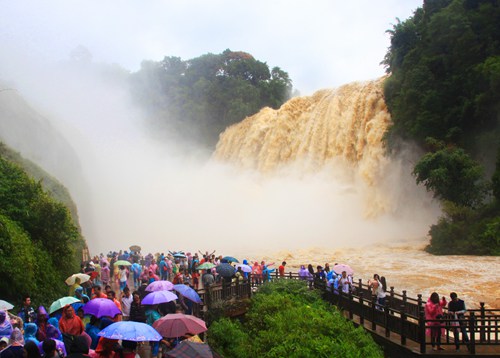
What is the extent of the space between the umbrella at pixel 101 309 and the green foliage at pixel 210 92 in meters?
49.8

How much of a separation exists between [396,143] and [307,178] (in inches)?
312

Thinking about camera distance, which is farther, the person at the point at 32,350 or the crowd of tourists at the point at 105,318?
the crowd of tourists at the point at 105,318

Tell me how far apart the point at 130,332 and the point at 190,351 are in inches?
33.7

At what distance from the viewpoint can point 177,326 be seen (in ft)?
26.3

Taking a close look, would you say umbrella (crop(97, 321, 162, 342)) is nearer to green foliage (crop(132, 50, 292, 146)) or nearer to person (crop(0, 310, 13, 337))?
person (crop(0, 310, 13, 337))

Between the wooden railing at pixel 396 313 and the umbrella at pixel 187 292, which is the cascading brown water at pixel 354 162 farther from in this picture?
the umbrella at pixel 187 292

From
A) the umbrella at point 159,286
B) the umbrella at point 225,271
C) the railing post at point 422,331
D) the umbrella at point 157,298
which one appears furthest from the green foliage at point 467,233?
the umbrella at point 157,298

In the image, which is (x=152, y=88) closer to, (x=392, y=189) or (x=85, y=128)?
(x=85, y=128)

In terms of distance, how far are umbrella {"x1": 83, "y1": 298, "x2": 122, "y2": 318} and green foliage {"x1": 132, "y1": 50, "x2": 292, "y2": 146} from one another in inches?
1961

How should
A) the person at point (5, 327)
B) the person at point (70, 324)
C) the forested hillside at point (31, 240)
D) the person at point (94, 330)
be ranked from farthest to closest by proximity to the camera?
the forested hillside at point (31, 240) < the person at point (94, 330) < the person at point (5, 327) < the person at point (70, 324)

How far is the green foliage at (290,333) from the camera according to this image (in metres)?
9.09

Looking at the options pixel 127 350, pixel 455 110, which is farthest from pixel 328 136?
pixel 127 350

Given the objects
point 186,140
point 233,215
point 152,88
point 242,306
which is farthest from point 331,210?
point 152,88

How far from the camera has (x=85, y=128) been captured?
2569 inches
